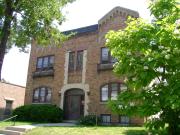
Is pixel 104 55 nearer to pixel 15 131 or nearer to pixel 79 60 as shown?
pixel 79 60

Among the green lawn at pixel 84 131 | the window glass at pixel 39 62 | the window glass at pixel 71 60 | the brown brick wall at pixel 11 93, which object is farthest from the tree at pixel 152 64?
the brown brick wall at pixel 11 93

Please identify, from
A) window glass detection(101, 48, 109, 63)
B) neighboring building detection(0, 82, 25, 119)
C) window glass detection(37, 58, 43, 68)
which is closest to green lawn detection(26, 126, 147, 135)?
window glass detection(101, 48, 109, 63)

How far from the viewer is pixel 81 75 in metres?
26.4

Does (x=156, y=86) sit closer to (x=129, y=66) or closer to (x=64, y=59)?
(x=129, y=66)

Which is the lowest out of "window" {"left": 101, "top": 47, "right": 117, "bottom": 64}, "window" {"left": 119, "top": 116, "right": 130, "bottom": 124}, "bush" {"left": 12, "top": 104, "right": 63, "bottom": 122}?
"window" {"left": 119, "top": 116, "right": 130, "bottom": 124}

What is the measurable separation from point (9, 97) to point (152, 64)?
32.2 metres

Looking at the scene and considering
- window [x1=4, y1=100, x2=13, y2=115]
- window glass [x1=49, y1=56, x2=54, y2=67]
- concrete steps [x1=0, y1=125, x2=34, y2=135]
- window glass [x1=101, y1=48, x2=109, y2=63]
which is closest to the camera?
concrete steps [x1=0, y1=125, x2=34, y2=135]

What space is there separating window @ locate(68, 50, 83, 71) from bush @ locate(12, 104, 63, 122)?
3.92m

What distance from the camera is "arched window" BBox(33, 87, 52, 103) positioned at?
28413 mm

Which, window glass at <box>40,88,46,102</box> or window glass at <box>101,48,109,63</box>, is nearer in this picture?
window glass at <box>101,48,109,63</box>

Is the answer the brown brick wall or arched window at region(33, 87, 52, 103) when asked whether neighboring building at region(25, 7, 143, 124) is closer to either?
arched window at region(33, 87, 52, 103)

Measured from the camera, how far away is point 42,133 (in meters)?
17.1

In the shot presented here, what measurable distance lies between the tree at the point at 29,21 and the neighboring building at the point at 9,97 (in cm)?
1808

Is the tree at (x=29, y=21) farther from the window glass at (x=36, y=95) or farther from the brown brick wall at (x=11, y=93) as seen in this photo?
the brown brick wall at (x=11, y=93)
